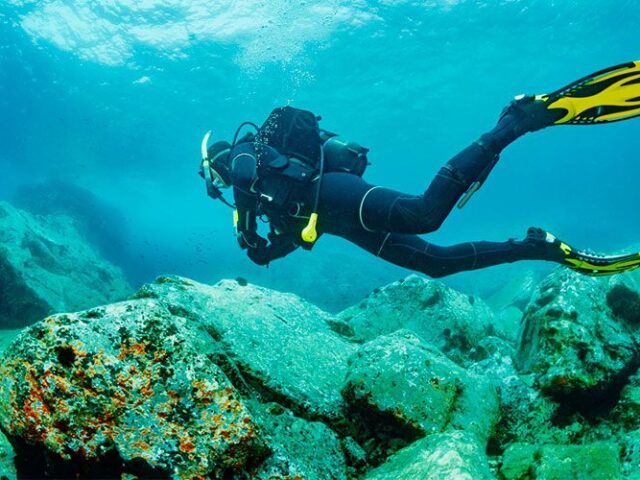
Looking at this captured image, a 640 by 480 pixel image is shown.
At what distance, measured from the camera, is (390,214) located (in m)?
4.39

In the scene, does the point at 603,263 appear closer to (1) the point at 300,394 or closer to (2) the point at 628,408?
(2) the point at 628,408

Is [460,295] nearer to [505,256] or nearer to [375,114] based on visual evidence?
[505,256]

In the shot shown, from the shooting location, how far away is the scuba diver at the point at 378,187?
4129mm

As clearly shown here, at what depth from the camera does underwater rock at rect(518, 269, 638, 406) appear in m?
3.72

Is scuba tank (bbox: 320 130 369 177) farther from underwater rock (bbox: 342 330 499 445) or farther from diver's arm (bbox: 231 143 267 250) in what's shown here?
underwater rock (bbox: 342 330 499 445)

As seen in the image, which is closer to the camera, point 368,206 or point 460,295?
point 368,206

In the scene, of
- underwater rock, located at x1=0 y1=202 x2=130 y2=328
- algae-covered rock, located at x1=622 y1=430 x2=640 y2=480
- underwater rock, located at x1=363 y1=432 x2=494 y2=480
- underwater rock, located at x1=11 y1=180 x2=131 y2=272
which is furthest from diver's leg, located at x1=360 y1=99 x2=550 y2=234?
underwater rock, located at x1=11 y1=180 x2=131 y2=272

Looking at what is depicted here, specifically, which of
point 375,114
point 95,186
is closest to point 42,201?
point 95,186

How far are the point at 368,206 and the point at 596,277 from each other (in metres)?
3.12

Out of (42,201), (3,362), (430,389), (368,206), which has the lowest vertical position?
(3,362)

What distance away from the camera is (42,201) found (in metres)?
28.9

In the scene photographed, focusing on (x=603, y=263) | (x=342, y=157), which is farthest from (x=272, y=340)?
(x=603, y=263)

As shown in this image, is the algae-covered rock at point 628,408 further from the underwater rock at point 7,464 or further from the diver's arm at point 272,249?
the underwater rock at point 7,464

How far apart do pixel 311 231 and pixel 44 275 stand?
39.7ft
